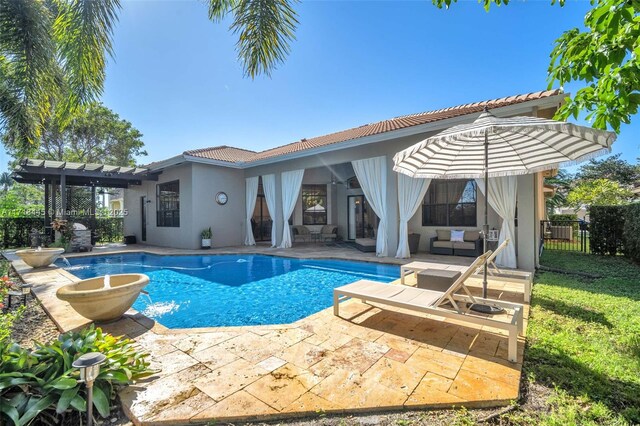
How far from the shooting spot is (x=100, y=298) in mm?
3801

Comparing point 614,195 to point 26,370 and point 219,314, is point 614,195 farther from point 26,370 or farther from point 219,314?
point 26,370

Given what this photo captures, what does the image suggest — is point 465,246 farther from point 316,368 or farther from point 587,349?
point 316,368

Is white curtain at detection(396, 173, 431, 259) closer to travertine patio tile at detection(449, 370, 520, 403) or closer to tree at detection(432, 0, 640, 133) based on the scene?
tree at detection(432, 0, 640, 133)

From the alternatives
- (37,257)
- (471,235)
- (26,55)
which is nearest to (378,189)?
(471,235)

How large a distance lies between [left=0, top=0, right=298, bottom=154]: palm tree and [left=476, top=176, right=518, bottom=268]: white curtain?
6.40m

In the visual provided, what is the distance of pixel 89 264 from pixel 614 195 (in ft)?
95.7

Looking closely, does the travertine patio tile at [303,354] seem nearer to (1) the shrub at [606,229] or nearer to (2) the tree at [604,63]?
Answer: (2) the tree at [604,63]

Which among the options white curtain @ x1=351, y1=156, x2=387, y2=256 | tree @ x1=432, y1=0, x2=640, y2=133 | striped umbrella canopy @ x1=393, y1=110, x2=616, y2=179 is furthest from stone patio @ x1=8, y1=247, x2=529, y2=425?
white curtain @ x1=351, y1=156, x2=387, y2=256

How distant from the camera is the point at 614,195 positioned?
61.5 ft

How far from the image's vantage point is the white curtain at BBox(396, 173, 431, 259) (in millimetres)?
9234

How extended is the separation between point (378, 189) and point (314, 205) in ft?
19.9

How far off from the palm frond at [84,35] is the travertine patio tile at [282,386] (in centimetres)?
549

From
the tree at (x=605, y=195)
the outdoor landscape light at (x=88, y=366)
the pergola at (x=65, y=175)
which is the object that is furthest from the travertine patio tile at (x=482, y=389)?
the tree at (x=605, y=195)

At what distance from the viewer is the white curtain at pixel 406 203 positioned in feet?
30.3
